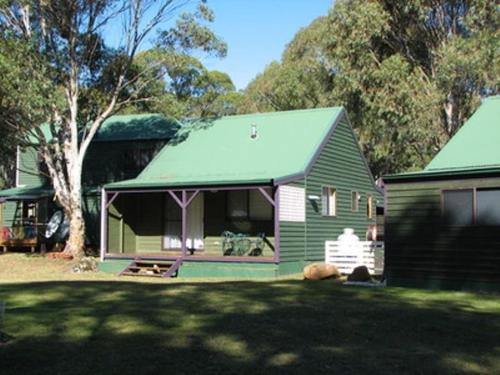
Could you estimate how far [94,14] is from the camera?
22.3 m

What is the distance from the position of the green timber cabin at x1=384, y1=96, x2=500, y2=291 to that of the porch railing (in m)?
2.95

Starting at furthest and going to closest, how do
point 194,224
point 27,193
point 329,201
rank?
point 27,193, point 329,201, point 194,224

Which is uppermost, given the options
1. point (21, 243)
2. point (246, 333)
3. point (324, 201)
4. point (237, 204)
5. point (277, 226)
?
point (324, 201)

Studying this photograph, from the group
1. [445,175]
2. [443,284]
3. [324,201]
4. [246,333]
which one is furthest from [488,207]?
[324,201]

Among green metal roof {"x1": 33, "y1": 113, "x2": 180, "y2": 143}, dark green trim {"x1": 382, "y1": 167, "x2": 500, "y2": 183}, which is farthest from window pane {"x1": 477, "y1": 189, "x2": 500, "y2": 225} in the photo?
green metal roof {"x1": 33, "y1": 113, "x2": 180, "y2": 143}

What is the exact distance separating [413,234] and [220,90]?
38745 millimetres

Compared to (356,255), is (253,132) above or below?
above

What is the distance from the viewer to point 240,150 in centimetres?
2145

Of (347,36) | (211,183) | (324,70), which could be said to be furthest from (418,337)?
(324,70)

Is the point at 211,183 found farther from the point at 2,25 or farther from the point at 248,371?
the point at 248,371

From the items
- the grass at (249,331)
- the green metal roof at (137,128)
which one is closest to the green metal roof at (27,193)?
the green metal roof at (137,128)

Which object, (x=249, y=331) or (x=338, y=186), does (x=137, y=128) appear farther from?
(x=249, y=331)

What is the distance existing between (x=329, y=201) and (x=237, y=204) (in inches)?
135

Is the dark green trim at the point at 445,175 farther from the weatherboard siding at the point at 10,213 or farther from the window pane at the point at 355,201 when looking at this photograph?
the weatherboard siding at the point at 10,213
